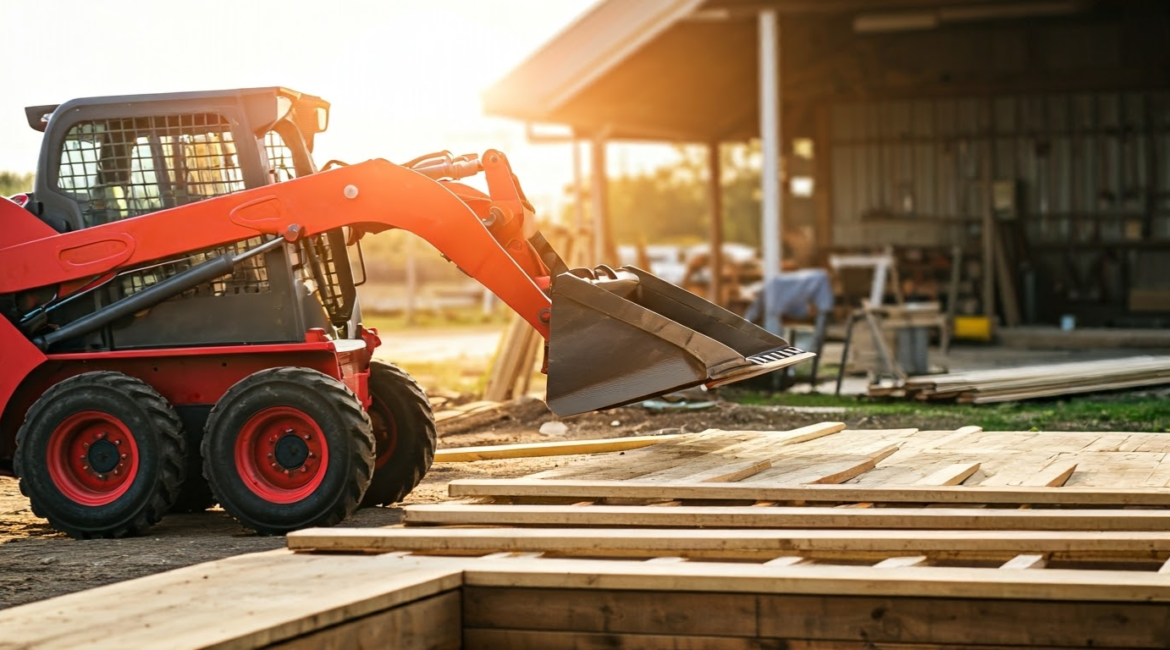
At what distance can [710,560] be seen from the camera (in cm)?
576

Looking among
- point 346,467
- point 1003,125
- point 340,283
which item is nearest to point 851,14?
point 1003,125

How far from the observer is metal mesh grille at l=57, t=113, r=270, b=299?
8.64m

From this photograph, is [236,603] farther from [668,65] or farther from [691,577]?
[668,65]

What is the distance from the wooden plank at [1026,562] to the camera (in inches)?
210

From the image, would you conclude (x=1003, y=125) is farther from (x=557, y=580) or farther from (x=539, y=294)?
(x=557, y=580)

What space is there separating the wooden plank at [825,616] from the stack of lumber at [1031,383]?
9.08m

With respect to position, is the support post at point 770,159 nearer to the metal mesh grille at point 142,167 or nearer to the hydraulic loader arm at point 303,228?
the hydraulic loader arm at point 303,228

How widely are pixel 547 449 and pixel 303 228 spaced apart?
277 centimetres

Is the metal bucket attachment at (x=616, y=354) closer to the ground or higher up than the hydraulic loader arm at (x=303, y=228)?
closer to the ground

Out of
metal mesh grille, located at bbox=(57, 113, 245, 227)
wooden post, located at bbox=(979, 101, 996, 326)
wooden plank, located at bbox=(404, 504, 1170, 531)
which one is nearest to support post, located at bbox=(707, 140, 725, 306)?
wooden post, located at bbox=(979, 101, 996, 326)

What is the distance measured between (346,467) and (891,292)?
54.8 ft

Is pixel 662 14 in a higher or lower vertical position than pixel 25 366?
higher

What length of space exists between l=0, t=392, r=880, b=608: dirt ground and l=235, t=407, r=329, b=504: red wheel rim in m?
0.28

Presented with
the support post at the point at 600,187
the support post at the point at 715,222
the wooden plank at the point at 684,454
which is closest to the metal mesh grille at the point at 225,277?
the wooden plank at the point at 684,454
